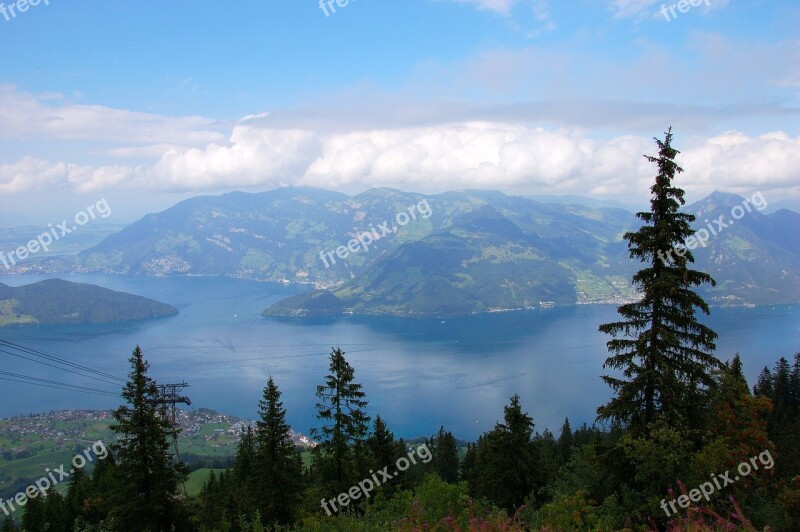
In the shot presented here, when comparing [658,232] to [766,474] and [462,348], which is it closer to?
[766,474]

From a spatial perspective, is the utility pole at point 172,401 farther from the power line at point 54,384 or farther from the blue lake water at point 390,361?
the power line at point 54,384

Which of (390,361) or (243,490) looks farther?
(390,361)

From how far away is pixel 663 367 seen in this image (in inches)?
412

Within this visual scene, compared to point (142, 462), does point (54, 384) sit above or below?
below

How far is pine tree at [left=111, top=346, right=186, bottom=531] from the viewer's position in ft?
53.9

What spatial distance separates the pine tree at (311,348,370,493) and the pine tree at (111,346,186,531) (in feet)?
18.1

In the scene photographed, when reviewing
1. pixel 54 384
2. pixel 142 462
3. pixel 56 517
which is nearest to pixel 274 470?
pixel 142 462

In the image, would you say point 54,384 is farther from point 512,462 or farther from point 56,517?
point 512,462

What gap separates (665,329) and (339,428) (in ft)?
42.5

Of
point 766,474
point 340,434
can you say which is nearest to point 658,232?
point 766,474

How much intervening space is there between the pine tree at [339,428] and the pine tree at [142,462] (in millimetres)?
5521

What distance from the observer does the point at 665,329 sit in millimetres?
10516

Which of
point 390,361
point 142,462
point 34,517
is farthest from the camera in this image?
point 390,361

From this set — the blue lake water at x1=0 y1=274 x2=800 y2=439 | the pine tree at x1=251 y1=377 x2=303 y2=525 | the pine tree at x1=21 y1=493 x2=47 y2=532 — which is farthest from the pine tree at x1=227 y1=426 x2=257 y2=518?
the blue lake water at x1=0 y1=274 x2=800 y2=439
